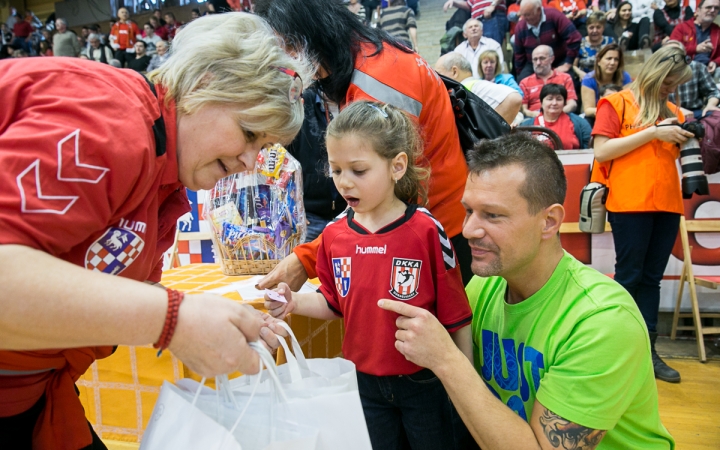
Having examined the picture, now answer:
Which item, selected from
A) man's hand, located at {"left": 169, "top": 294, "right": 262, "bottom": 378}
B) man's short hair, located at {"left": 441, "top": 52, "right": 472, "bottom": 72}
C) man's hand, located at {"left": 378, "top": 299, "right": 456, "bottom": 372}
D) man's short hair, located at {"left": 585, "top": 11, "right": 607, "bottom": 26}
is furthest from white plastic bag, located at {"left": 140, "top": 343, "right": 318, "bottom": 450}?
man's short hair, located at {"left": 585, "top": 11, "right": 607, "bottom": 26}

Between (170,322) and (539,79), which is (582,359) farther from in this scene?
(539,79)

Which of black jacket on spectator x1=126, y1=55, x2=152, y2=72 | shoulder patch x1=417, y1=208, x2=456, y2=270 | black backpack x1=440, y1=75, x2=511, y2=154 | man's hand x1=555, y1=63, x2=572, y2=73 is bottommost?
shoulder patch x1=417, y1=208, x2=456, y2=270

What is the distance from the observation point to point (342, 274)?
1498 mm

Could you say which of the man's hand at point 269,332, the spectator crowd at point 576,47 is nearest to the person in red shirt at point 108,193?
the man's hand at point 269,332

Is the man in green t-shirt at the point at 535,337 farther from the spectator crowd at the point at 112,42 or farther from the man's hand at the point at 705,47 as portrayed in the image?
the spectator crowd at the point at 112,42

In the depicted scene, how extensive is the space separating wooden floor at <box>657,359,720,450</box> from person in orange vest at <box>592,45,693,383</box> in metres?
0.14

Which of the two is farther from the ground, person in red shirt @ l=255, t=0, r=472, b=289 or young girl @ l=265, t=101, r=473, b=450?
person in red shirt @ l=255, t=0, r=472, b=289

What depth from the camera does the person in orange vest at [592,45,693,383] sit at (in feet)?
9.46

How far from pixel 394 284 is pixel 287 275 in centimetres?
44

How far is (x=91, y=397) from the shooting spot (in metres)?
1.75

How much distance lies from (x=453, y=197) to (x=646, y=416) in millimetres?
862

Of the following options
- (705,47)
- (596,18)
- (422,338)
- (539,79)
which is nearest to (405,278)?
(422,338)

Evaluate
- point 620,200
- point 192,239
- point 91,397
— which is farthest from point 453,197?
point 192,239

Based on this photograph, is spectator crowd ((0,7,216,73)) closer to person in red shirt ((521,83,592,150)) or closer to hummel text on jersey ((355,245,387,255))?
person in red shirt ((521,83,592,150))
